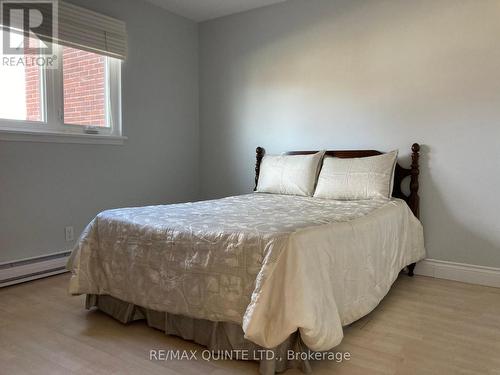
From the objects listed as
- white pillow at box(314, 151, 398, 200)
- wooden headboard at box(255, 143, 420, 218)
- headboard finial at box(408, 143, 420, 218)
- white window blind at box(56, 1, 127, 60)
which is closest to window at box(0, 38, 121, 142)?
white window blind at box(56, 1, 127, 60)

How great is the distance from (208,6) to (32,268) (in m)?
2.82

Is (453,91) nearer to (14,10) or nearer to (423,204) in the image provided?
(423,204)

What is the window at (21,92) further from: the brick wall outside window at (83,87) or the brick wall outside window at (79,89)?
the brick wall outside window at (83,87)

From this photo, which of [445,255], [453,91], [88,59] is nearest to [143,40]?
[88,59]

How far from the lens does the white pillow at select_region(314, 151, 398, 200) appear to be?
9.43 feet

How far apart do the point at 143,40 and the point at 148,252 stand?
245 cm

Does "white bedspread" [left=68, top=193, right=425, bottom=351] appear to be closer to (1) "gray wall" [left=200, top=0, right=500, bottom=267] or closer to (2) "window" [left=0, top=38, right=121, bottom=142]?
(1) "gray wall" [left=200, top=0, right=500, bottom=267]

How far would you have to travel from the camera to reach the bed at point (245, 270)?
1531mm

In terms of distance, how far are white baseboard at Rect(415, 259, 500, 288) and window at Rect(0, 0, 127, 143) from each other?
9.19ft

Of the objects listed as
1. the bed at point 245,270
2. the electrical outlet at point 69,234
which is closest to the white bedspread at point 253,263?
the bed at point 245,270

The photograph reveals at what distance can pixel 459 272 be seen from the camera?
2.90 metres

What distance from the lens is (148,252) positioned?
1.97 m

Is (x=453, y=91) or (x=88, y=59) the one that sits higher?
(x=88, y=59)

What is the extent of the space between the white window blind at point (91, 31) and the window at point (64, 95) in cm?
10
